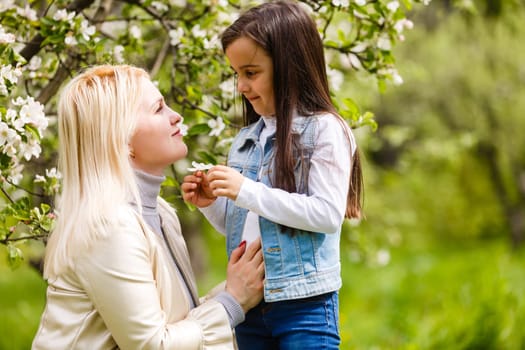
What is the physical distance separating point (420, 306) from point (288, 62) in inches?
221

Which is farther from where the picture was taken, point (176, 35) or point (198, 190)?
point (176, 35)

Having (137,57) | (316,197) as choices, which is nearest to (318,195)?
(316,197)

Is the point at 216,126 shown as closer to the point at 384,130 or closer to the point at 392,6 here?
the point at 392,6

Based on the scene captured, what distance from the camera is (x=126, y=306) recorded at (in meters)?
1.89

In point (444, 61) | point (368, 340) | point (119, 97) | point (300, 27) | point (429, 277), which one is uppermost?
point (300, 27)

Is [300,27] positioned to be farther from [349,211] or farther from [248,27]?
[349,211]

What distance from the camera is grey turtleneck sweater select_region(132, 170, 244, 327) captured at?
2125 mm

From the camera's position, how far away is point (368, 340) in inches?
228

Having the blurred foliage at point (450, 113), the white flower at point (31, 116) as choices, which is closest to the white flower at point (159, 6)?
the white flower at point (31, 116)

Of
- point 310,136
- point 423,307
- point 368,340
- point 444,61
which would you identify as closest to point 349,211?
point 310,136

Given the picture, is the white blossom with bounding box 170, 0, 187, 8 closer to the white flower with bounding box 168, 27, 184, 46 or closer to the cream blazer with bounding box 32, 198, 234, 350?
the white flower with bounding box 168, 27, 184, 46

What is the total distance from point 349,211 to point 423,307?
5247 mm

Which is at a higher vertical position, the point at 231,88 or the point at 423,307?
the point at 231,88

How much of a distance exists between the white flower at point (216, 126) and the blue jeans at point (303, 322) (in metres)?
0.79
